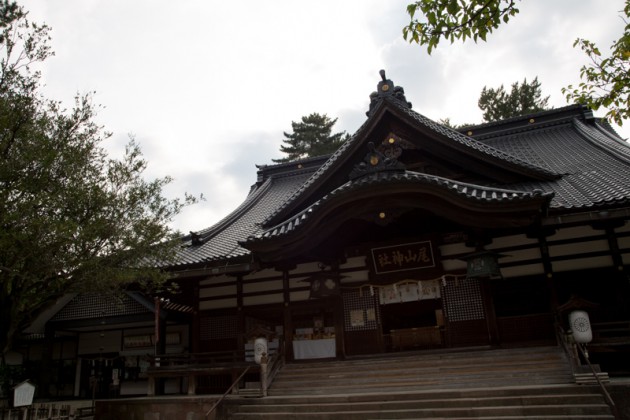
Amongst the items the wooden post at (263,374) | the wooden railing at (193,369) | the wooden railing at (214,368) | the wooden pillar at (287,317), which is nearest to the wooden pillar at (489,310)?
the wooden pillar at (287,317)

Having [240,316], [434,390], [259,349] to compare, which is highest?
[240,316]

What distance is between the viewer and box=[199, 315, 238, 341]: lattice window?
1501 centimetres

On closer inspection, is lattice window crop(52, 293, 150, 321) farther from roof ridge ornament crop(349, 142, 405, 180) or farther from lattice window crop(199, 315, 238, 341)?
roof ridge ornament crop(349, 142, 405, 180)

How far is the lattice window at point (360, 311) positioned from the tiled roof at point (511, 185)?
2.99 m

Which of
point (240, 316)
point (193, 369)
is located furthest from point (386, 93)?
point (193, 369)

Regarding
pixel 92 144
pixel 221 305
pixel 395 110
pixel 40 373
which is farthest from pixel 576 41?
pixel 40 373

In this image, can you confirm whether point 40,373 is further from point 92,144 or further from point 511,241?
point 511,241

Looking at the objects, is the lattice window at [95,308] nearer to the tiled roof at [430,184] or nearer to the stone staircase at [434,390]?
the tiled roof at [430,184]

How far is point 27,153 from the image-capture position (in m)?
9.01

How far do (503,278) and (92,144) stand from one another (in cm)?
1067

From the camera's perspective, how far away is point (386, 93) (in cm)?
1546

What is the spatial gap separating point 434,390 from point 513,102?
116ft

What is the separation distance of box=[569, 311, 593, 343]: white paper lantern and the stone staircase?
30.7 inches

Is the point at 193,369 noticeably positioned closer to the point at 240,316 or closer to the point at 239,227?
the point at 240,316
